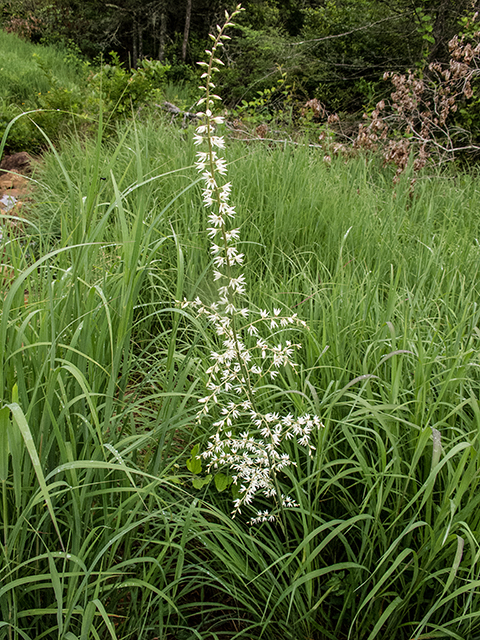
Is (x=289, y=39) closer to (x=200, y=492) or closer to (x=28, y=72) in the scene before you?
(x=28, y=72)

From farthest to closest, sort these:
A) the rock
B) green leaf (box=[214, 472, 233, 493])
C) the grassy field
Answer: the rock, green leaf (box=[214, 472, 233, 493]), the grassy field

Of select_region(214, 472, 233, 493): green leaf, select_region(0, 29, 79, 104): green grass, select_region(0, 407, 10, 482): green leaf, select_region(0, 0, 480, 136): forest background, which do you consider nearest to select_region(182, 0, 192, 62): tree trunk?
select_region(0, 0, 480, 136): forest background

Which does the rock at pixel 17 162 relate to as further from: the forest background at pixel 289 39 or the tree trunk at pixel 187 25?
the tree trunk at pixel 187 25

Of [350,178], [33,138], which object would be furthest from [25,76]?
[350,178]

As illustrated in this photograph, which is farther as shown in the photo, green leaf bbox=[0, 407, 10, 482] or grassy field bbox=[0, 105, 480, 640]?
grassy field bbox=[0, 105, 480, 640]

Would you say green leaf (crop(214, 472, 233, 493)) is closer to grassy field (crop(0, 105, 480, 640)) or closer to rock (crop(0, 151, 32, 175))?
grassy field (crop(0, 105, 480, 640))

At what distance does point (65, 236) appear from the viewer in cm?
161

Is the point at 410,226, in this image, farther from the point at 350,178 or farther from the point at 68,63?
the point at 68,63

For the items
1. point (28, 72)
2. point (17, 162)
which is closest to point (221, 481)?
point (17, 162)

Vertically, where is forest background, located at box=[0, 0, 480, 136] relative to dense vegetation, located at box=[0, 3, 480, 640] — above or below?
above

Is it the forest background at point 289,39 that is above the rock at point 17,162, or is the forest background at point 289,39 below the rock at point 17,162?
above

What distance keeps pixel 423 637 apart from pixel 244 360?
0.85 m

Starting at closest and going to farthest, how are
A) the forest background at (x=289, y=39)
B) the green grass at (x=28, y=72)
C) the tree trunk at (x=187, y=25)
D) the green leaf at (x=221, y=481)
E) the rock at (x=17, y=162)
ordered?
the green leaf at (x=221, y=481)
the rock at (x=17, y=162)
the forest background at (x=289, y=39)
the green grass at (x=28, y=72)
the tree trunk at (x=187, y=25)

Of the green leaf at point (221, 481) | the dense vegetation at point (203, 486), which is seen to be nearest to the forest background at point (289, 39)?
the dense vegetation at point (203, 486)
